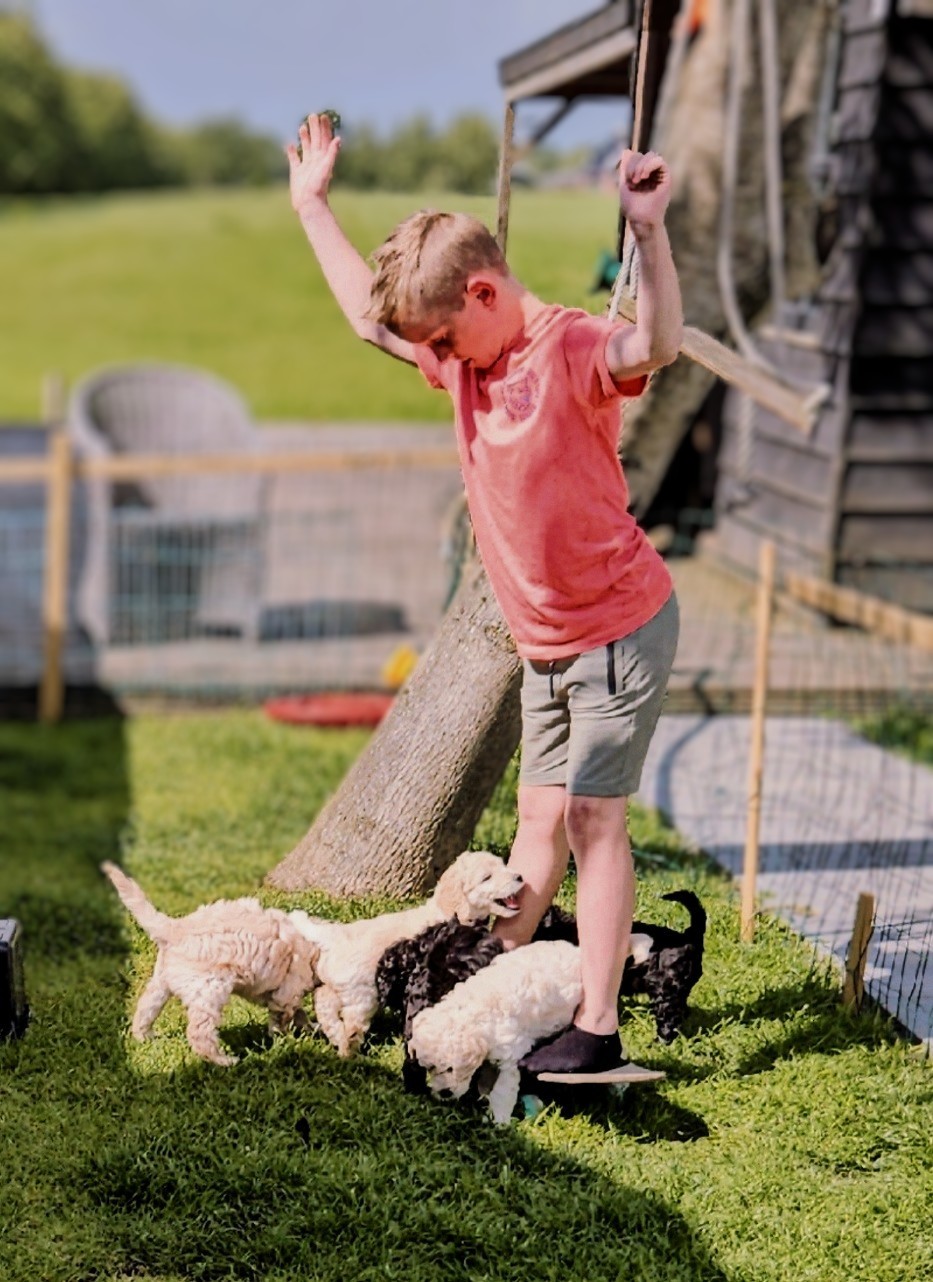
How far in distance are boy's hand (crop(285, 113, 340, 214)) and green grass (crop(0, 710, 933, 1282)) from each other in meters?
1.92

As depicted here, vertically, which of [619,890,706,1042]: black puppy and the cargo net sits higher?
[619,890,706,1042]: black puppy

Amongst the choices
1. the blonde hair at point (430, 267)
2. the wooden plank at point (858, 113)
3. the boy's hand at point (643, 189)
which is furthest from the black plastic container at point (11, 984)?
the wooden plank at point (858, 113)

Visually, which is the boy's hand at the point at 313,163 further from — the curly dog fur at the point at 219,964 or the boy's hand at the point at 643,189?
the curly dog fur at the point at 219,964

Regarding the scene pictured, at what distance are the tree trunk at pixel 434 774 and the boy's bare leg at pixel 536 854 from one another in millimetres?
912

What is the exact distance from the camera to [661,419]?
579 cm

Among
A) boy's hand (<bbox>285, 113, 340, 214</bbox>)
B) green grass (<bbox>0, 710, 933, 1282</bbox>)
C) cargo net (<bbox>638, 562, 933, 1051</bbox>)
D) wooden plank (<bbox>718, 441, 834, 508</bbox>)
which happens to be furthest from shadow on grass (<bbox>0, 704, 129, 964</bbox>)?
wooden plank (<bbox>718, 441, 834, 508</bbox>)

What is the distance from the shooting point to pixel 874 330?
8.88m

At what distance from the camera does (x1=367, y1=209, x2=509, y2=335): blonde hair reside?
120 inches

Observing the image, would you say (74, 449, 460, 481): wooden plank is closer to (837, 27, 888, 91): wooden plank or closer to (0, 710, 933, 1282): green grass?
(837, 27, 888, 91): wooden plank

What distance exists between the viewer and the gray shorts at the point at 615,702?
3.31 meters

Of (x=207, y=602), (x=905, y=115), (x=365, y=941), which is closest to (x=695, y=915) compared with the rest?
(x=365, y=941)

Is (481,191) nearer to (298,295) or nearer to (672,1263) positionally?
(672,1263)

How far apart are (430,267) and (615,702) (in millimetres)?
957

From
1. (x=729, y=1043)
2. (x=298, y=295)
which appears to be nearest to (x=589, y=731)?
(x=729, y=1043)
